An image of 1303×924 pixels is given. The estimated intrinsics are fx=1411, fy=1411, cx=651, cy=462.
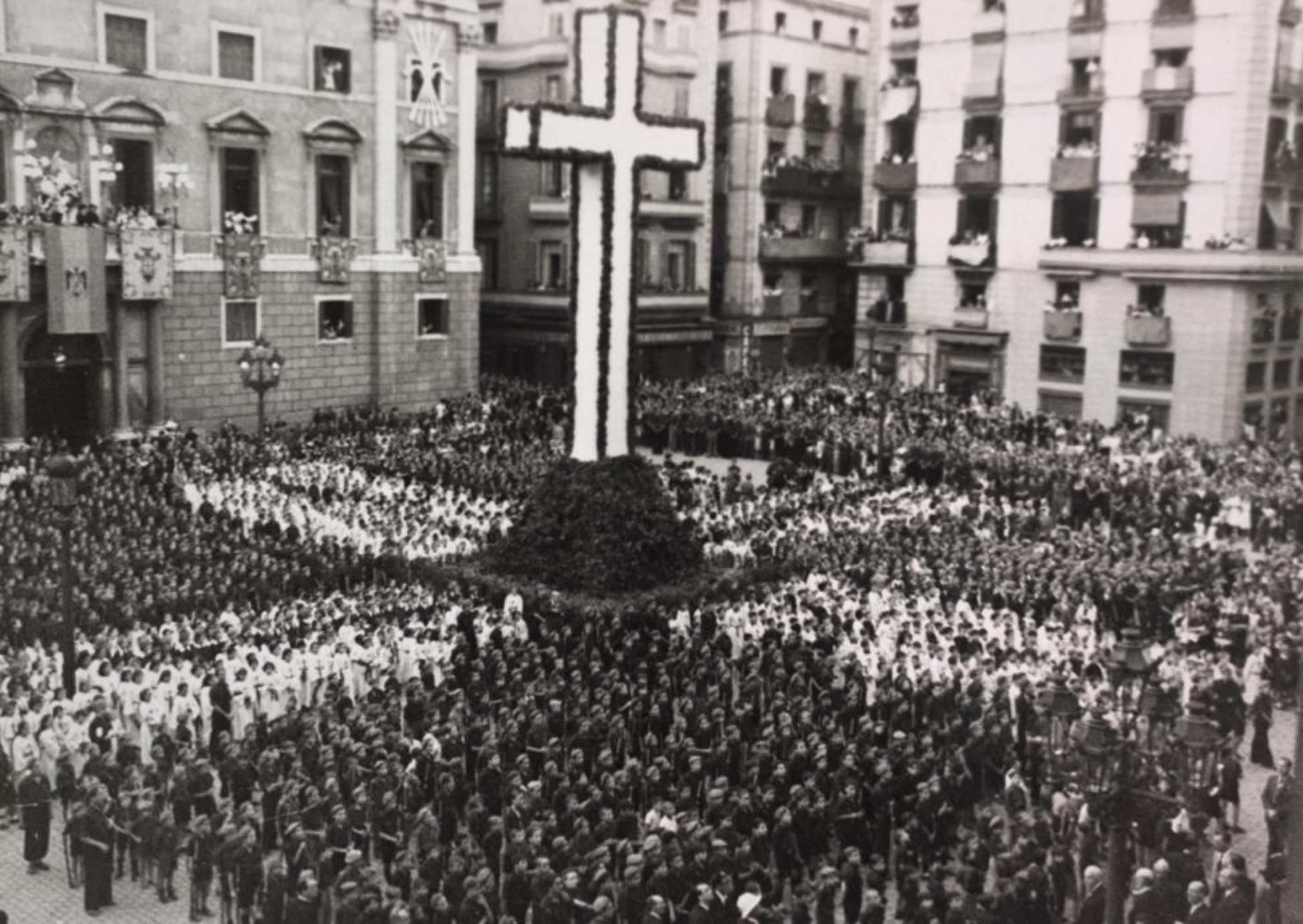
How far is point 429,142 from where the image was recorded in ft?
149

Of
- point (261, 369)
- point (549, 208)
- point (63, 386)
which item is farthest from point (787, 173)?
point (63, 386)

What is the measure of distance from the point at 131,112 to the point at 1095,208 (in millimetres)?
29820

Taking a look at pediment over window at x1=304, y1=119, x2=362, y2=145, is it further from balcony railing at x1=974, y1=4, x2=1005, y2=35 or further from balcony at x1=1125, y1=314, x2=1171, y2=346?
balcony at x1=1125, y1=314, x2=1171, y2=346

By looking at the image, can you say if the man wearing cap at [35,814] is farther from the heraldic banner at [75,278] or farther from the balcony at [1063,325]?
the balcony at [1063,325]

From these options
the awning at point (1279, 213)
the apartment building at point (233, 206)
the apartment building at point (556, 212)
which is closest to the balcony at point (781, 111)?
the apartment building at point (556, 212)

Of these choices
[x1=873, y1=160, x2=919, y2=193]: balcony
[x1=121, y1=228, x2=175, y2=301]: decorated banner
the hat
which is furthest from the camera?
[x1=873, y1=160, x2=919, y2=193]: balcony

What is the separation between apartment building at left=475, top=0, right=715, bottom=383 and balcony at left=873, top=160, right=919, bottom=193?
21.9ft

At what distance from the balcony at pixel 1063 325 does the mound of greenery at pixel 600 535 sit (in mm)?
24837

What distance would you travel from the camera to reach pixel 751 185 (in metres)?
55.8

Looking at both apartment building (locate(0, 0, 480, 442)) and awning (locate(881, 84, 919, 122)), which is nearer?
apartment building (locate(0, 0, 480, 442))

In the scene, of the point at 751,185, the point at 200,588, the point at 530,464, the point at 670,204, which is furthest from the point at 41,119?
the point at 751,185

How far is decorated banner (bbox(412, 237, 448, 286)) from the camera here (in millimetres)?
45719

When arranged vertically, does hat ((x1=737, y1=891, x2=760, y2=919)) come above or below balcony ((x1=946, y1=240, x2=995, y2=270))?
below

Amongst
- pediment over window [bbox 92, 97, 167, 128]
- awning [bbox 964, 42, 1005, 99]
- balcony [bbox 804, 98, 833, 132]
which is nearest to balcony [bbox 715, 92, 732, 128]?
balcony [bbox 804, 98, 833, 132]
